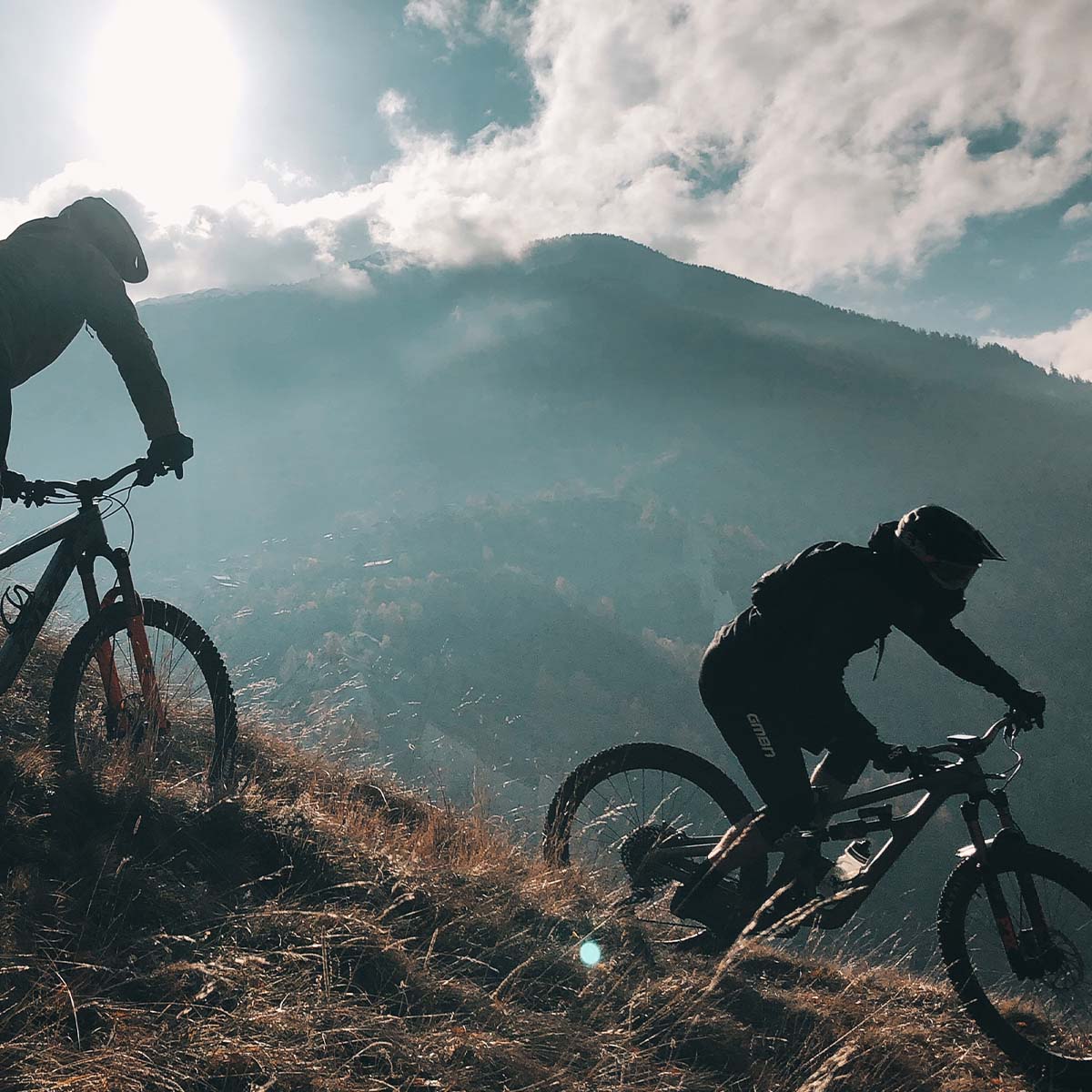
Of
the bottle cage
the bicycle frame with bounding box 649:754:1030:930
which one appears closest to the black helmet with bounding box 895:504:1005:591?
the bicycle frame with bounding box 649:754:1030:930

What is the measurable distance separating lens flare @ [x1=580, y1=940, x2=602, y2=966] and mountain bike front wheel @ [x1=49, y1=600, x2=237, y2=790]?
6.77 ft

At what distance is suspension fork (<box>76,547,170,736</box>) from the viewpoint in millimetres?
3973

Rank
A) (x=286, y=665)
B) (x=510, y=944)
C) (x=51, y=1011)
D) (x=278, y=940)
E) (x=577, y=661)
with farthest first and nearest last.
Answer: (x=577, y=661) → (x=286, y=665) → (x=510, y=944) → (x=278, y=940) → (x=51, y=1011)

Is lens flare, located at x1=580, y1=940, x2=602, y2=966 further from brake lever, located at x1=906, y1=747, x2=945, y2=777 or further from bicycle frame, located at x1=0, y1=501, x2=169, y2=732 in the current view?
bicycle frame, located at x1=0, y1=501, x2=169, y2=732

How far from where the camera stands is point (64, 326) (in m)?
3.84

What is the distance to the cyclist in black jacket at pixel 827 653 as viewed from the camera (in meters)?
3.48

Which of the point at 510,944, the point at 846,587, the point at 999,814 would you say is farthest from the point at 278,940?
the point at 999,814

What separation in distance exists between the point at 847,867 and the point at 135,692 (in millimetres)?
4102

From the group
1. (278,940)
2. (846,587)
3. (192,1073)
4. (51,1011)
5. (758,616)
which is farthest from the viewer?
(758,616)

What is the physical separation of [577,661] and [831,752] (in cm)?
17136

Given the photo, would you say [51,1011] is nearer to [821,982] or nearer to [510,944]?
[510,944]

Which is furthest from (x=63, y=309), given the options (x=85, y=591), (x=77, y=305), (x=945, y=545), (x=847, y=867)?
(x=847, y=867)

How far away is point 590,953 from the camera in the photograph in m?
3.32

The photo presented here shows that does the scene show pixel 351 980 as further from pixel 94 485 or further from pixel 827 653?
pixel 94 485
